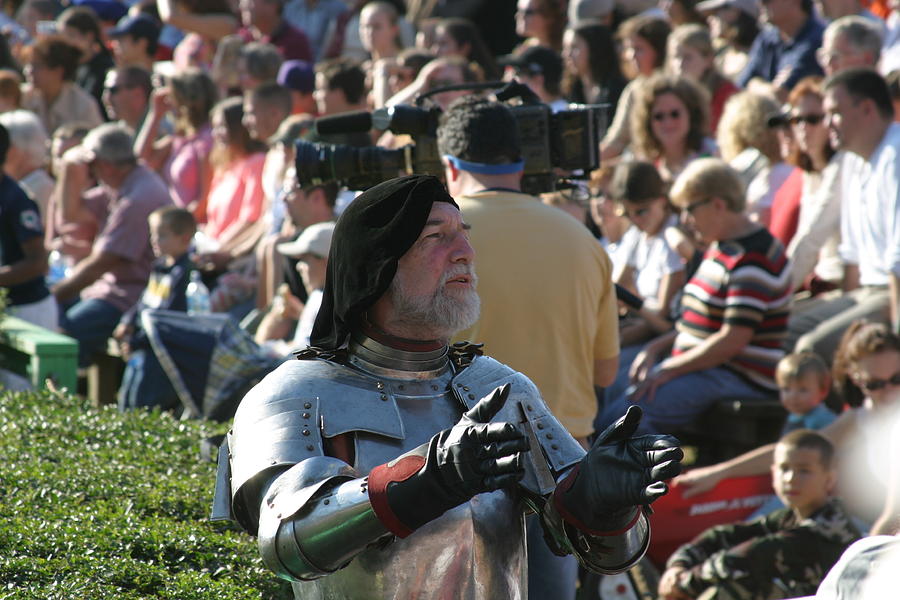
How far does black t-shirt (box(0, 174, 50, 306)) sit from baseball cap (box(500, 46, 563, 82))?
115 inches

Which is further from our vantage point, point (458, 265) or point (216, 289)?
point (216, 289)

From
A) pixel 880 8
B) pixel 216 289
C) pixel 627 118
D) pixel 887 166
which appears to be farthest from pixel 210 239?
pixel 880 8

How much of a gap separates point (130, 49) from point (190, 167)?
2.77 metres

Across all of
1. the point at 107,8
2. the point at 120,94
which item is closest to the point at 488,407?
the point at 120,94

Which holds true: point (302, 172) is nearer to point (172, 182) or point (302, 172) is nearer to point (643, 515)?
point (643, 515)

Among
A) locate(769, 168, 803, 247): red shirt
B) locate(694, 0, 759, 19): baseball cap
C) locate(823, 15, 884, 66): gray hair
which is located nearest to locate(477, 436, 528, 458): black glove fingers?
locate(769, 168, 803, 247): red shirt

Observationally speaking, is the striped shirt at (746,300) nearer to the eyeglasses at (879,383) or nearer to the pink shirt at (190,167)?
the eyeglasses at (879,383)

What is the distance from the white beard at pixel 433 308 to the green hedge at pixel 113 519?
1.00 m

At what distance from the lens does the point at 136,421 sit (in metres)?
4.93

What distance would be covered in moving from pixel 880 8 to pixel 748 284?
4.59 meters

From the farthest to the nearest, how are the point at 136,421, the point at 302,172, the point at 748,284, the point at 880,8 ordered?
the point at 880,8
the point at 748,284
the point at 136,421
the point at 302,172

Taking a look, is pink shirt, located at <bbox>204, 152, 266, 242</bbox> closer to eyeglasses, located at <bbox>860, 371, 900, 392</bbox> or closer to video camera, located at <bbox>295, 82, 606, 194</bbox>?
video camera, located at <bbox>295, 82, 606, 194</bbox>

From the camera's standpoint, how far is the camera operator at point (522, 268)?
4.04 m

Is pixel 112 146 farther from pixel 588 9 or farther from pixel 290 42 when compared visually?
pixel 588 9
